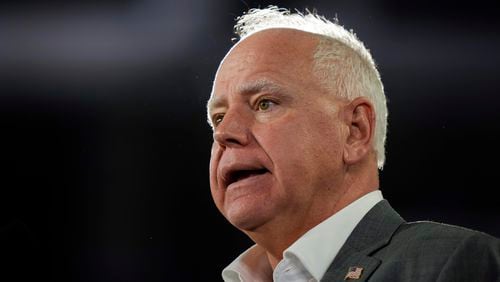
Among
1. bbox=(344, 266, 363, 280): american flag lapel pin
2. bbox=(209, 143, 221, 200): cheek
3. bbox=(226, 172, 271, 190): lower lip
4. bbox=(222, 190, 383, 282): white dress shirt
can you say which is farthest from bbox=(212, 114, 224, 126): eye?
bbox=(344, 266, 363, 280): american flag lapel pin

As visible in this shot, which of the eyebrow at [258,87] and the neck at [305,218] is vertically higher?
the eyebrow at [258,87]

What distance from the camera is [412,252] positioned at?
1646mm

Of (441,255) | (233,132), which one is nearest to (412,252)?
(441,255)

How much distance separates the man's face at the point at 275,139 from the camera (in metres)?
1.84

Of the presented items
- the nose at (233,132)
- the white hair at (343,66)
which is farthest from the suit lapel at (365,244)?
the nose at (233,132)

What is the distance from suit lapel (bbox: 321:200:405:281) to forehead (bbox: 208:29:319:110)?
0.36 meters

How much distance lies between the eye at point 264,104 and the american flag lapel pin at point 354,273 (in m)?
0.44

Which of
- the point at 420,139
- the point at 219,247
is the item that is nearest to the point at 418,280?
the point at 420,139

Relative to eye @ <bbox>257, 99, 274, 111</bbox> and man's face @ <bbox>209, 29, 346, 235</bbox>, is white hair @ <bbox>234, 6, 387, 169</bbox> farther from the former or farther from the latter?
eye @ <bbox>257, 99, 274, 111</bbox>

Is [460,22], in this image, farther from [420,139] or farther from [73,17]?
[73,17]

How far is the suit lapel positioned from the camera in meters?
1.70

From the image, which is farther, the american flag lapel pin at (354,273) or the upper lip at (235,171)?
the upper lip at (235,171)

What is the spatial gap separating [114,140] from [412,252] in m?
1.32

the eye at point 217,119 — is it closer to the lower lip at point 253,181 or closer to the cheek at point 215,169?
the cheek at point 215,169
